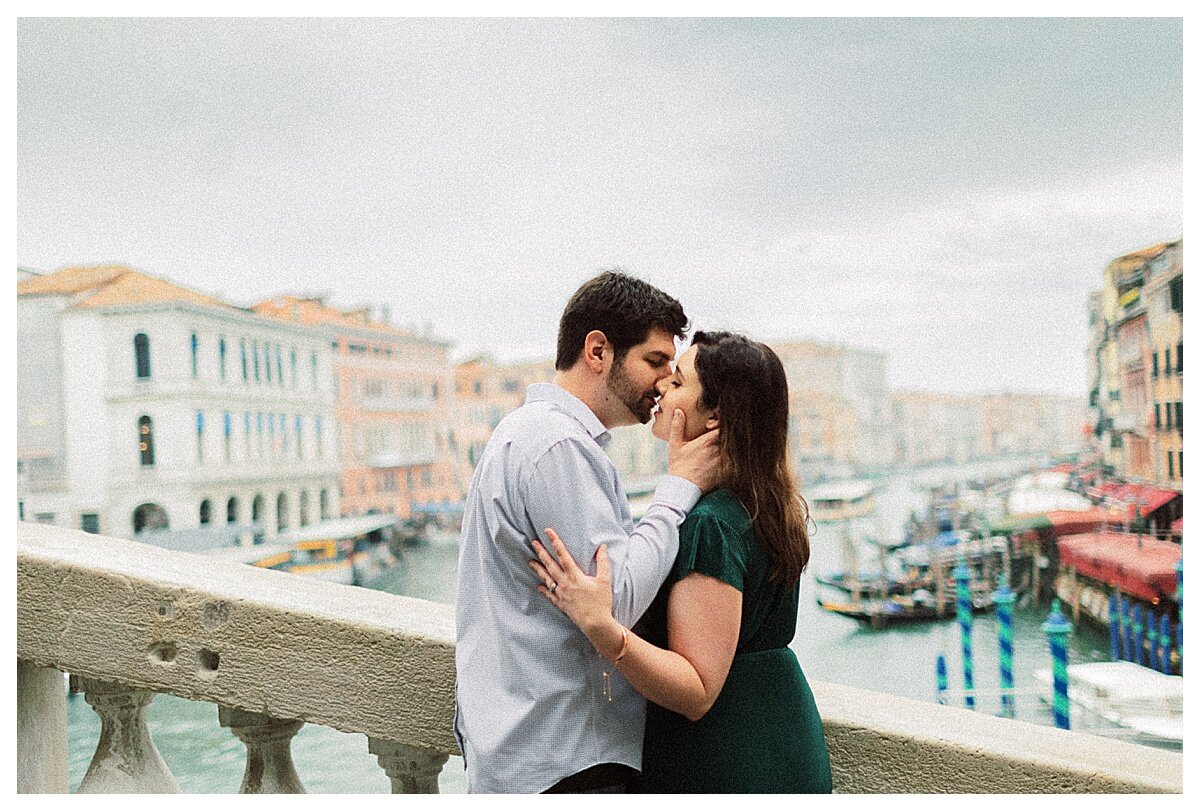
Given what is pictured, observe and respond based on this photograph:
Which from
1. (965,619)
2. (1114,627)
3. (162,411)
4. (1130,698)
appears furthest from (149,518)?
(1114,627)

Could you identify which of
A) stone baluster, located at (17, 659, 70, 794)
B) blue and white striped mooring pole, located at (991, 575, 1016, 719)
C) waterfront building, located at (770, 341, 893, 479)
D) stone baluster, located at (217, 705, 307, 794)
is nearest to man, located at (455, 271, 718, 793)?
stone baluster, located at (217, 705, 307, 794)

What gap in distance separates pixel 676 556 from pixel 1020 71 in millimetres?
20761

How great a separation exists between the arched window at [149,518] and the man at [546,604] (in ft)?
56.3

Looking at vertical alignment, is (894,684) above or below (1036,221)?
below

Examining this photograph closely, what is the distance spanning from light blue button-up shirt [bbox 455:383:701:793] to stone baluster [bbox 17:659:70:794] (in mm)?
548

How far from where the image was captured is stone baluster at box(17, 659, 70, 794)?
45.4 inches

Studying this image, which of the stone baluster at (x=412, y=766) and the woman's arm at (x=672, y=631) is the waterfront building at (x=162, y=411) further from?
the woman's arm at (x=672, y=631)

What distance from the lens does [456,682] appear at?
3.20ft

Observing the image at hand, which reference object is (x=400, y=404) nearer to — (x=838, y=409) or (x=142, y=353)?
(x=142, y=353)

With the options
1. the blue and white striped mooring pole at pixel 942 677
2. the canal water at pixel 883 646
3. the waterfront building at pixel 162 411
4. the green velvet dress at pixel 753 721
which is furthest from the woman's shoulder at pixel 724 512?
the blue and white striped mooring pole at pixel 942 677

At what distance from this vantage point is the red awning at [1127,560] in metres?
15.6

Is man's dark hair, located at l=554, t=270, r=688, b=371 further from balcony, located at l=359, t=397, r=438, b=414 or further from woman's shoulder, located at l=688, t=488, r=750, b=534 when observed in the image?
balcony, located at l=359, t=397, r=438, b=414

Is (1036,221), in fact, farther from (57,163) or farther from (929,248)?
(57,163)
